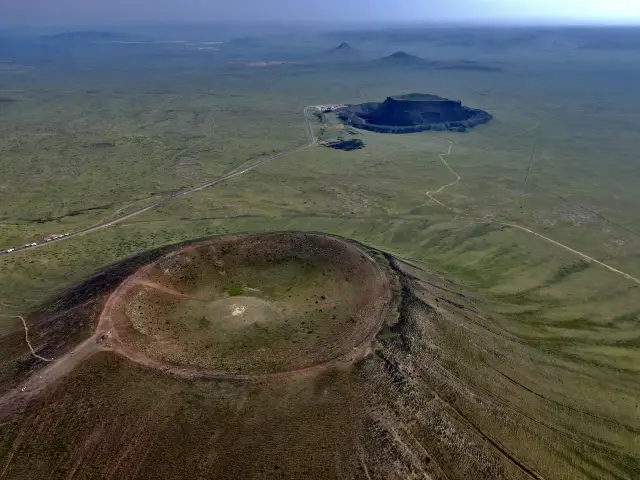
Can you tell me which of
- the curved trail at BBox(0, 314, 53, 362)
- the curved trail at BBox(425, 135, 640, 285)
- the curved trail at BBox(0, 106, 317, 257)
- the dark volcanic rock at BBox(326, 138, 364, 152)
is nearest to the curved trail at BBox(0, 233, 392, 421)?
the curved trail at BBox(0, 314, 53, 362)

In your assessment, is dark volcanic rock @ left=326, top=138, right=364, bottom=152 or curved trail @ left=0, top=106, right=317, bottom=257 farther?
dark volcanic rock @ left=326, top=138, right=364, bottom=152

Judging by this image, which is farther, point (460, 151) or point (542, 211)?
point (460, 151)

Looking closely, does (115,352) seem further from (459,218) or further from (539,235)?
(539,235)

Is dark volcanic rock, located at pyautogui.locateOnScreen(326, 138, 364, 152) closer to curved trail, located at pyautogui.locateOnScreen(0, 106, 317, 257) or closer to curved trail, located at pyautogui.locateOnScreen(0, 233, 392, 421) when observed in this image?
curved trail, located at pyautogui.locateOnScreen(0, 106, 317, 257)

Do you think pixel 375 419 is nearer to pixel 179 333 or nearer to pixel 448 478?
pixel 448 478

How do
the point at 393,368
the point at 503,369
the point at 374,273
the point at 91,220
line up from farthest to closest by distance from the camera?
the point at 91,220
the point at 374,273
the point at 503,369
the point at 393,368

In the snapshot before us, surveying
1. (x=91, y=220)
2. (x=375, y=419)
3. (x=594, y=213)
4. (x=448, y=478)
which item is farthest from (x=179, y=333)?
(x=594, y=213)

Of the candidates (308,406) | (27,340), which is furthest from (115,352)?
(308,406)

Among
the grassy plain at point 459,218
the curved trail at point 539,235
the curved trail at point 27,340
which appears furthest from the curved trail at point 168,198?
the curved trail at point 539,235
